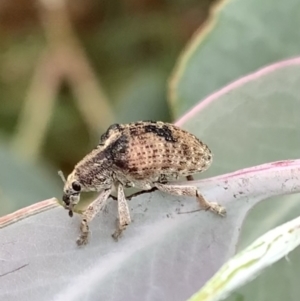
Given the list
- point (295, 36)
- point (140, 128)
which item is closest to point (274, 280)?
point (140, 128)

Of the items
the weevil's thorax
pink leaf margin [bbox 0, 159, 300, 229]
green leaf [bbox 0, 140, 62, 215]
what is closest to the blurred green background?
green leaf [bbox 0, 140, 62, 215]

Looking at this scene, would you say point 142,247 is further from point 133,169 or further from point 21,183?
point 21,183

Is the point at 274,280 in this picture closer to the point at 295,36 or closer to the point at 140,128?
the point at 140,128

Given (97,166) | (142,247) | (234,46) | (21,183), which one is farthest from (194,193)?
(21,183)

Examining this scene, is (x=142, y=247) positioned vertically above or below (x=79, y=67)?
above

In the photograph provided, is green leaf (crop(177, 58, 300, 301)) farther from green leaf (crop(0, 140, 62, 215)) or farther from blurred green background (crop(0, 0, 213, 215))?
blurred green background (crop(0, 0, 213, 215))

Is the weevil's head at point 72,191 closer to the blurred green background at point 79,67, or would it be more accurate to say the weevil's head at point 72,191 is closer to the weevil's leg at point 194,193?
the weevil's leg at point 194,193
